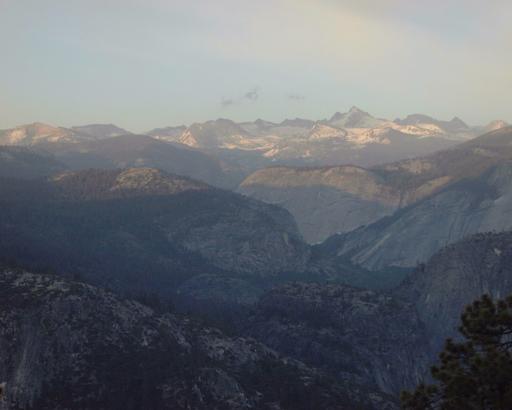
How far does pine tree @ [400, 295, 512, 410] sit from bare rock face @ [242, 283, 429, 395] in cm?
11547

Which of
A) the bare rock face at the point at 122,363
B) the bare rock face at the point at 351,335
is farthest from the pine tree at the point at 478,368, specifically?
the bare rock face at the point at 351,335

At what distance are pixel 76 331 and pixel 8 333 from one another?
39.1 feet

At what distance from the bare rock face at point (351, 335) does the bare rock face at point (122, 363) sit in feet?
83.9

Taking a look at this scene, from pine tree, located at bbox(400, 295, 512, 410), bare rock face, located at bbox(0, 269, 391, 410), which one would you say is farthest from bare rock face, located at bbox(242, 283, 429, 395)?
pine tree, located at bbox(400, 295, 512, 410)

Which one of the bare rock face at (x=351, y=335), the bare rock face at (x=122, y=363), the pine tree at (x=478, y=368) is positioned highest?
the pine tree at (x=478, y=368)

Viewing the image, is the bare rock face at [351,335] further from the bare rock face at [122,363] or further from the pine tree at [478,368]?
the pine tree at [478,368]

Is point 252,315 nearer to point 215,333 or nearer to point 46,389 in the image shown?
point 215,333

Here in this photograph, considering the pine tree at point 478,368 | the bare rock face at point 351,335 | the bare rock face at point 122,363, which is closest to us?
the pine tree at point 478,368

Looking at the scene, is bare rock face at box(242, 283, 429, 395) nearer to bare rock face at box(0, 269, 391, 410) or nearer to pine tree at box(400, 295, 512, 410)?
bare rock face at box(0, 269, 391, 410)

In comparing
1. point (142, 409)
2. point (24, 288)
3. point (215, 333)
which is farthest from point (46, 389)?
point (215, 333)

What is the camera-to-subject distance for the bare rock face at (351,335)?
171m

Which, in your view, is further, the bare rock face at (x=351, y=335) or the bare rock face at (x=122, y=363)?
the bare rock face at (x=351, y=335)

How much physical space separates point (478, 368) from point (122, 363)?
291ft

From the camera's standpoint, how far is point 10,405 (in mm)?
110500
